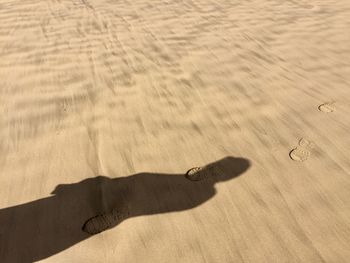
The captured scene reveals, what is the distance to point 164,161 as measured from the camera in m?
3.54

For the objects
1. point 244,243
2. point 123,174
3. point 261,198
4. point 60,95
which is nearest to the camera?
point 244,243

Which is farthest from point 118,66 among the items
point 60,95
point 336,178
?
point 336,178

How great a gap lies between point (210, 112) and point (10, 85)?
2931 millimetres

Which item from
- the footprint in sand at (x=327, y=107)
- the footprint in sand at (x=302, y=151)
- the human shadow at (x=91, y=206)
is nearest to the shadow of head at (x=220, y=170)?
the human shadow at (x=91, y=206)

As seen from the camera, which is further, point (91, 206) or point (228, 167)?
A: point (228, 167)

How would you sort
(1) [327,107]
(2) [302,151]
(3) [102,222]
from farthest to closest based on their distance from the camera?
(1) [327,107]
(2) [302,151]
(3) [102,222]

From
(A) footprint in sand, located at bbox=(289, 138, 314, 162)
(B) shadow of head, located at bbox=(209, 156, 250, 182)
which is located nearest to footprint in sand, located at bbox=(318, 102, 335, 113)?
(A) footprint in sand, located at bbox=(289, 138, 314, 162)

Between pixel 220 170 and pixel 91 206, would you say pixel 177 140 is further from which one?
pixel 91 206

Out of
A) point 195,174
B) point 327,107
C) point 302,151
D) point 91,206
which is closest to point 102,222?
point 91,206

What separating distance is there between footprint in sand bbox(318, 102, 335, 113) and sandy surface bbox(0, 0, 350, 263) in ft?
0.07

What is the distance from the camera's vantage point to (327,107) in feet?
14.1

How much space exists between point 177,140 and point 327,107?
6.34 feet

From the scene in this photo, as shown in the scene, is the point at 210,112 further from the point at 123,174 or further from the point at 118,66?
the point at 118,66

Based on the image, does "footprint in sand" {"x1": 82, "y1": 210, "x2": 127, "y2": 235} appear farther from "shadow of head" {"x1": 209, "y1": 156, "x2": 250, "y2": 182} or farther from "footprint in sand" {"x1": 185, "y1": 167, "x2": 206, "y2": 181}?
"shadow of head" {"x1": 209, "y1": 156, "x2": 250, "y2": 182}
